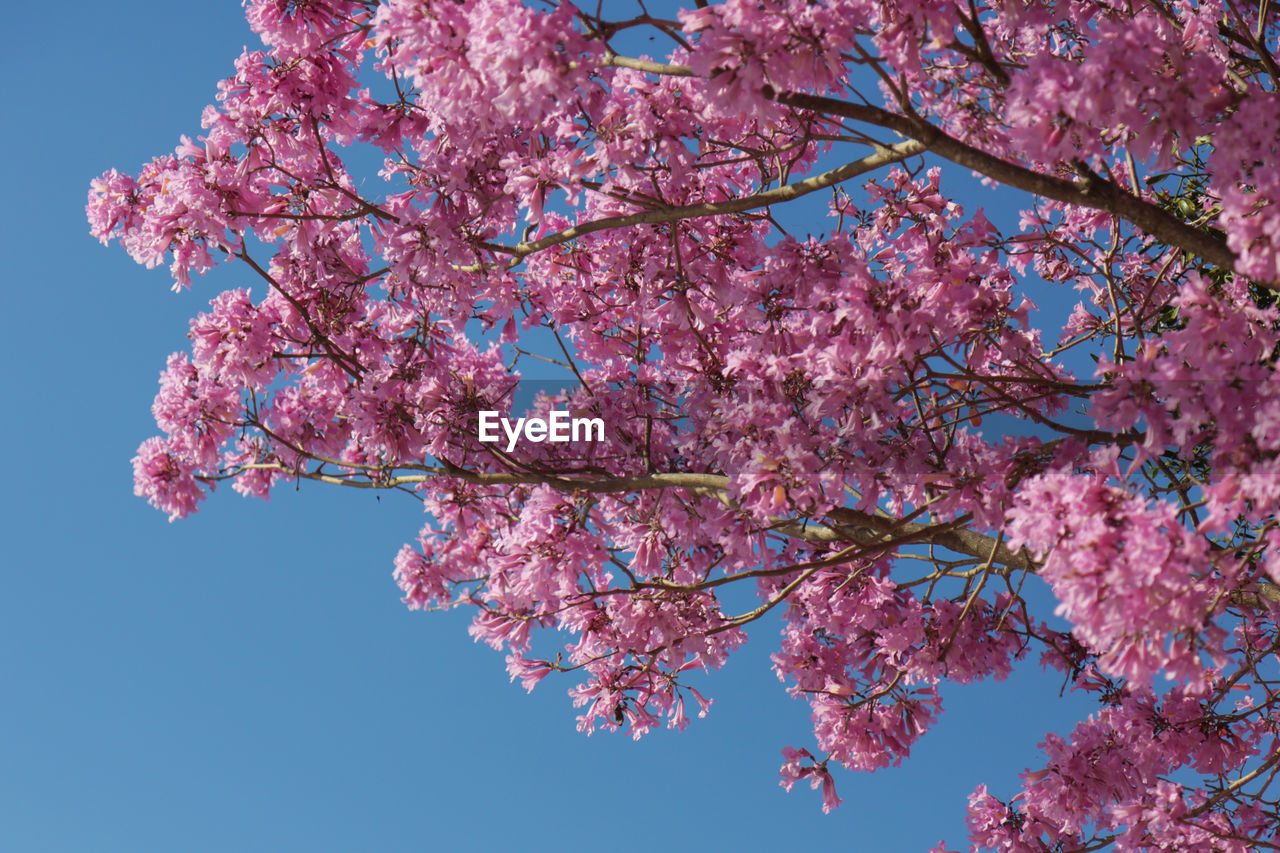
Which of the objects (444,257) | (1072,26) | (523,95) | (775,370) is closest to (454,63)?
(523,95)

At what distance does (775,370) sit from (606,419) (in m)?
1.40

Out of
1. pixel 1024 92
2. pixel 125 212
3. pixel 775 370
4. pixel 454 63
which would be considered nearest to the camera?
pixel 1024 92

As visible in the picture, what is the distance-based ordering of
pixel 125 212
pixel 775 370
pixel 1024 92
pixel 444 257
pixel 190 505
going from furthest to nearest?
pixel 190 505, pixel 125 212, pixel 444 257, pixel 775 370, pixel 1024 92

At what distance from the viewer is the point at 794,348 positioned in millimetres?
4879

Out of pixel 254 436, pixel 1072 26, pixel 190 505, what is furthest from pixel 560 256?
pixel 1072 26

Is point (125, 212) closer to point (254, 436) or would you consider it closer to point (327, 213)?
point (327, 213)

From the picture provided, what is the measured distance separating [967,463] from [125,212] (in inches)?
170

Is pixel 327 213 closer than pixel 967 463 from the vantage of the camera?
No

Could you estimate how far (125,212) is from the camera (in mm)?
5699

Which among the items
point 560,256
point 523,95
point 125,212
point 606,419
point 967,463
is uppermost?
point 560,256

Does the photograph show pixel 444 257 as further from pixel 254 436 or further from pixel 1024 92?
pixel 1024 92

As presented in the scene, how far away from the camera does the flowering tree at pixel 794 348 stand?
3.69 meters

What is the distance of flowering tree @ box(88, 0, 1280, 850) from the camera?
3.69 m

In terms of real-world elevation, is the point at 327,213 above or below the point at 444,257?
above
